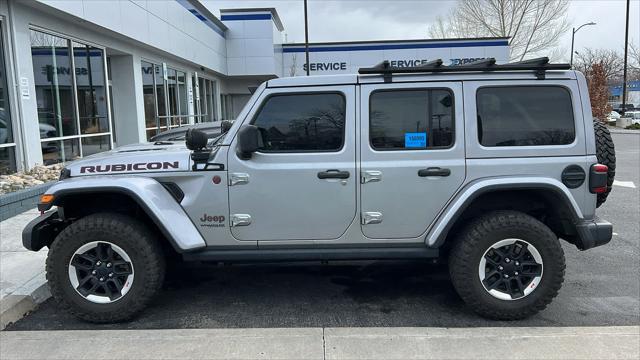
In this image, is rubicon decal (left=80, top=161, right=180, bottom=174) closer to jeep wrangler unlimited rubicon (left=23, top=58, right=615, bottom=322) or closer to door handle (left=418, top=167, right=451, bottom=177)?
jeep wrangler unlimited rubicon (left=23, top=58, right=615, bottom=322)

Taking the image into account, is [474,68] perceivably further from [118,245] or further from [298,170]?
[118,245]

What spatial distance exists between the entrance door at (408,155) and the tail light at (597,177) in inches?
38.0

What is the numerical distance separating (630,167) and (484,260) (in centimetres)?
1171

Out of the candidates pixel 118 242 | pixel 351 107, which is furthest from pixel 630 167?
pixel 118 242

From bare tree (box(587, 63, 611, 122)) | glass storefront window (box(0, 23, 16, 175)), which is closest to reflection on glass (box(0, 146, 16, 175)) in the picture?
glass storefront window (box(0, 23, 16, 175))

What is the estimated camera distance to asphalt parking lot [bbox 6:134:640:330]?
4023mm

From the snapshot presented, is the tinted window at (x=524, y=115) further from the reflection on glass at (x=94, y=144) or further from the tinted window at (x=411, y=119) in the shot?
the reflection on glass at (x=94, y=144)

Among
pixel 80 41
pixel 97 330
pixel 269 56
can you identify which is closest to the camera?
pixel 97 330

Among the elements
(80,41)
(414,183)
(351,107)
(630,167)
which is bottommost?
(630,167)

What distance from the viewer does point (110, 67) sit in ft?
47.1

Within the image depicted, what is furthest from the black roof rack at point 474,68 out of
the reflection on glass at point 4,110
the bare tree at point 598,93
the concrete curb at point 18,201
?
the bare tree at point 598,93

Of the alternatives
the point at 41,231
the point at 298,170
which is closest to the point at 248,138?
the point at 298,170

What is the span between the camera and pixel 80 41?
38.1 feet

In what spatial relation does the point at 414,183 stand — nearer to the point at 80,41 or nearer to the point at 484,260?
the point at 484,260
